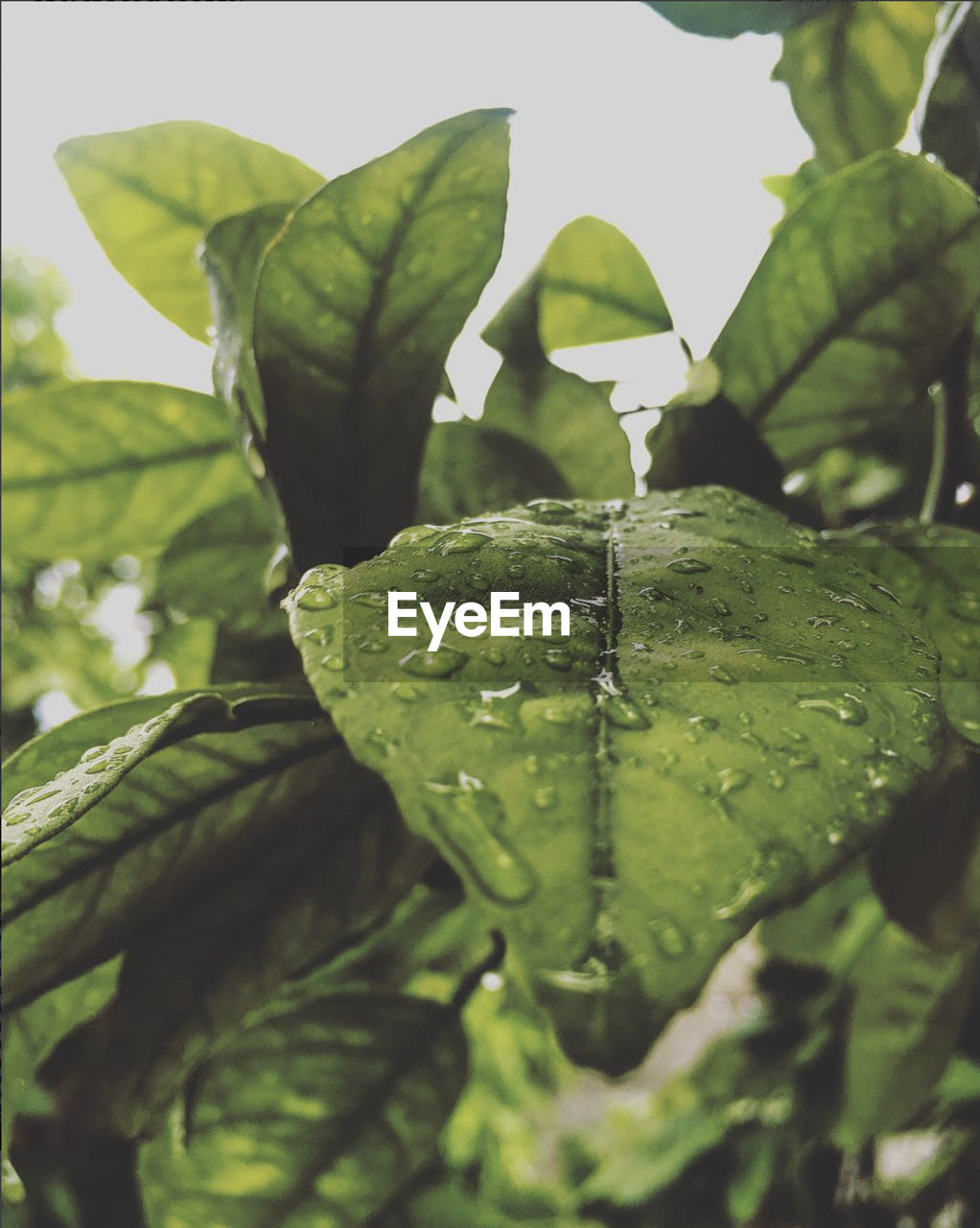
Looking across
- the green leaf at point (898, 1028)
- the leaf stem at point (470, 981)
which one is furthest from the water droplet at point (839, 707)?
the green leaf at point (898, 1028)

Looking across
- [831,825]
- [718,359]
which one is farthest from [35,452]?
[831,825]

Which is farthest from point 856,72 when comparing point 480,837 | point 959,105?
point 480,837

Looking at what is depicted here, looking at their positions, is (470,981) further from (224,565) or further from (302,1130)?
(224,565)

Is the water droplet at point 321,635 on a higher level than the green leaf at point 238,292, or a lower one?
lower

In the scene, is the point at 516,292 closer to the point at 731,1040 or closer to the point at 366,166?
the point at 366,166

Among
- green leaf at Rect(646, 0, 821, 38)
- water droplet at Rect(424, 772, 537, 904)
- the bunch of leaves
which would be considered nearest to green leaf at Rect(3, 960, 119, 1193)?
the bunch of leaves

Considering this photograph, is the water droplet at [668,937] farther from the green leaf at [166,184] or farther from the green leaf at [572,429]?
the green leaf at [166,184]

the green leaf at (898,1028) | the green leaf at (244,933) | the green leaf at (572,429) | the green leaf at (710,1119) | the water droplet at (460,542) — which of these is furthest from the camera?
the green leaf at (710,1119)

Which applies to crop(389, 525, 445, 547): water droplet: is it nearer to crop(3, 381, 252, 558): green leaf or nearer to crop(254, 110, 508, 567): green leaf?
crop(254, 110, 508, 567): green leaf
